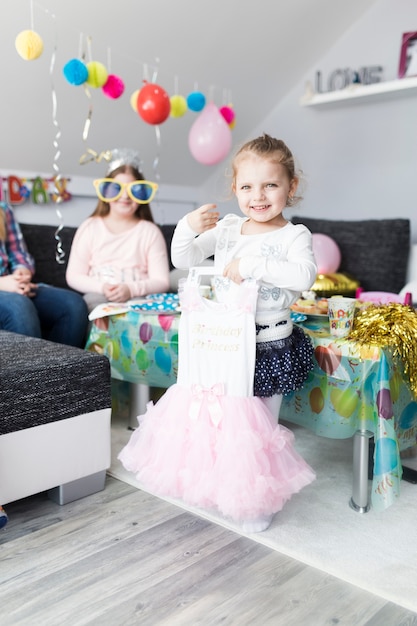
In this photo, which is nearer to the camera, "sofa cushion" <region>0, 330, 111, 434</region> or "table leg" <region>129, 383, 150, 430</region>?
"sofa cushion" <region>0, 330, 111, 434</region>

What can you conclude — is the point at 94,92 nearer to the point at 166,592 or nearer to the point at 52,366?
the point at 52,366

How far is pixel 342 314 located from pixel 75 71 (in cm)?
149

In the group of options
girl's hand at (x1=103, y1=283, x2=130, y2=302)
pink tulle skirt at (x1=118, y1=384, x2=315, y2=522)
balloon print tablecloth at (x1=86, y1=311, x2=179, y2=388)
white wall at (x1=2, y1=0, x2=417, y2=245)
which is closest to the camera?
pink tulle skirt at (x1=118, y1=384, x2=315, y2=522)

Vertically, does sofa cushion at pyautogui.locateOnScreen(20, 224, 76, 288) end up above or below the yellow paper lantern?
below

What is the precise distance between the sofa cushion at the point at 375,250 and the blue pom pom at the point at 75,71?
1459 millimetres

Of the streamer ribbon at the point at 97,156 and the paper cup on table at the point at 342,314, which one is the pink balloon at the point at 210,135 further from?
the paper cup on table at the point at 342,314

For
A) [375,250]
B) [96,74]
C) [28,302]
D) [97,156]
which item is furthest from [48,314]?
[375,250]

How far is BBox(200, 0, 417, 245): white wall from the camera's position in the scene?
130 inches

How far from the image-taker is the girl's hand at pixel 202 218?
1.48 meters

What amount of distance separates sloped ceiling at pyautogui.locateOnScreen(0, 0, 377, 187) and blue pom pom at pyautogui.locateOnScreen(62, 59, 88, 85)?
12 cm

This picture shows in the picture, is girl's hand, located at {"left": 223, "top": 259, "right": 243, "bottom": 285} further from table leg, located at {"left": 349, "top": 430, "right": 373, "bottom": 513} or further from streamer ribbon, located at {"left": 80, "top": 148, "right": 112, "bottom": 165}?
streamer ribbon, located at {"left": 80, "top": 148, "right": 112, "bottom": 165}

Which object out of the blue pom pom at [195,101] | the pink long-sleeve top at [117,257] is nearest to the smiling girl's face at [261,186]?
the pink long-sleeve top at [117,257]

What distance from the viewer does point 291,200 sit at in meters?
1.53

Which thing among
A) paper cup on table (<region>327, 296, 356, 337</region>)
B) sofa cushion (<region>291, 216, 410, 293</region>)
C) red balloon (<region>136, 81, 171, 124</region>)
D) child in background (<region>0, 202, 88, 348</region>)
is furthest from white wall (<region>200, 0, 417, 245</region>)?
paper cup on table (<region>327, 296, 356, 337</region>)
